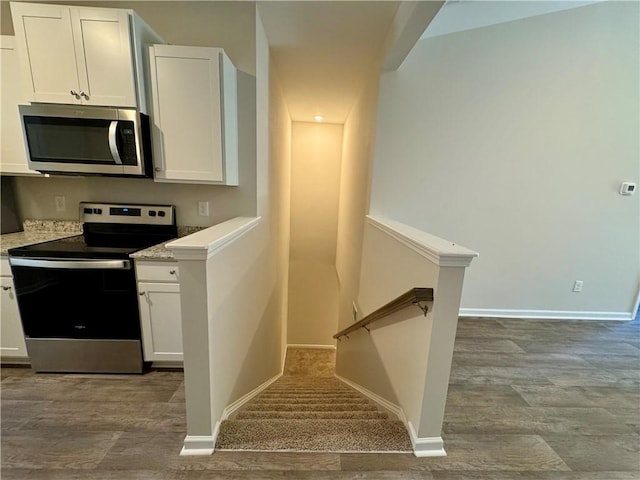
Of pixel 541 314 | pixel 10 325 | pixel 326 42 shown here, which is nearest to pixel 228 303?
pixel 10 325

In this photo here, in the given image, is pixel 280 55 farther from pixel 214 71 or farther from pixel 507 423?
pixel 507 423

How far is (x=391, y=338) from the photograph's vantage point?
6.35 feet

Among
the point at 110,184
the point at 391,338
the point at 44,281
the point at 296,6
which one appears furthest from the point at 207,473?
the point at 296,6

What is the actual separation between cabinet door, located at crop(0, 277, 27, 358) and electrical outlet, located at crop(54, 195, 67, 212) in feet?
2.51

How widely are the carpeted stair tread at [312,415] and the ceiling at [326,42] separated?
2804 mm

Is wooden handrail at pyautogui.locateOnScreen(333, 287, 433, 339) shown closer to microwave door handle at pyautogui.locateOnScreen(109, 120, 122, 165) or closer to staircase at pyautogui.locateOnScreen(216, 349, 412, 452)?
staircase at pyautogui.locateOnScreen(216, 349, 412, 452)

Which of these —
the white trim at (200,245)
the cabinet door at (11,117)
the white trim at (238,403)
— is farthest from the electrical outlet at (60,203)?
the white trim at (238,403)

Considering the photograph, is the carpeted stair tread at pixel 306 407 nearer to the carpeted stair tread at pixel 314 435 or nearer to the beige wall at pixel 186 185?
Result: the carpeted stair tread at pixel 314 435

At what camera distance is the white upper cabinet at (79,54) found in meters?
1.76

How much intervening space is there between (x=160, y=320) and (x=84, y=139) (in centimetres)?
139

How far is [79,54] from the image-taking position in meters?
1.81

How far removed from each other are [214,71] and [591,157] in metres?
3.71

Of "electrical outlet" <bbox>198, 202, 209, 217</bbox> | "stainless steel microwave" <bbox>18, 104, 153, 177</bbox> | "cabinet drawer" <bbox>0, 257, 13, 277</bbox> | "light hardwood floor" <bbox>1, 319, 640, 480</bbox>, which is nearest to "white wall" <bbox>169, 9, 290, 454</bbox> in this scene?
"light hardwood floor" <bbox>1, 319, 640, 480</bbox>

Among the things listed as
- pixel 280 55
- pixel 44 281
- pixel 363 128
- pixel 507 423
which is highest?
pixel 280 55
